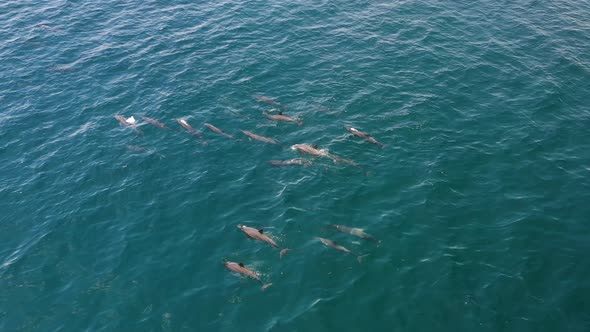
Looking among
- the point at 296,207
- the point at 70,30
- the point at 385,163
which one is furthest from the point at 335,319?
the point at 70,30

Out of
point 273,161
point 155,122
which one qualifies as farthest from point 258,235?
point 155,122

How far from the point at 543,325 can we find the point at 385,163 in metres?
16.2

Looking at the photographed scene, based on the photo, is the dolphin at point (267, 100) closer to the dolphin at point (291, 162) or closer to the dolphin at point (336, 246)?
the dolphin at point (291, 162)

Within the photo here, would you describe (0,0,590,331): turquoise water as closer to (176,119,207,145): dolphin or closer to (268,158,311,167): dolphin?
(268,158,311,167): dolphin

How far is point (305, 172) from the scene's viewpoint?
35594 millimetres

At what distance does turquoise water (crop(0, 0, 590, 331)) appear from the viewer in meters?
26.6

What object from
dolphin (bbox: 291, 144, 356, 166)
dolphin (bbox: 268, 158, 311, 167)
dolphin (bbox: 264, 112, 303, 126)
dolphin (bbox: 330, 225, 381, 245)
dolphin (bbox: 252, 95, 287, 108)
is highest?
dolphin (bbox: 252, 95, 287, 108)

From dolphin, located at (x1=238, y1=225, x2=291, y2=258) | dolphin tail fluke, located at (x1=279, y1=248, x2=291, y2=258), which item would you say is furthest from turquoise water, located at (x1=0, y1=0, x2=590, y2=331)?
dolphin, located at (x1=238, y1=225, x2=291, y2=258)

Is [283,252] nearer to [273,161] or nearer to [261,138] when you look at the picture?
[273,161]

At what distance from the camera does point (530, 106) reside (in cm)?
4147

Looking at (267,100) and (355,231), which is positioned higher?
(267,100)

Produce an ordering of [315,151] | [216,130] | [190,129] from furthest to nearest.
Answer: [190,129] → [216,130] → [315,151]

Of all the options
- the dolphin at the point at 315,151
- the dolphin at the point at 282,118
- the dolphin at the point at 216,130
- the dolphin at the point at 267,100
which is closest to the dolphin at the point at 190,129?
the dolphin at the point at 216,130

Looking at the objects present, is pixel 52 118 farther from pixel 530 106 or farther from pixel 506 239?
pixel 530 106
